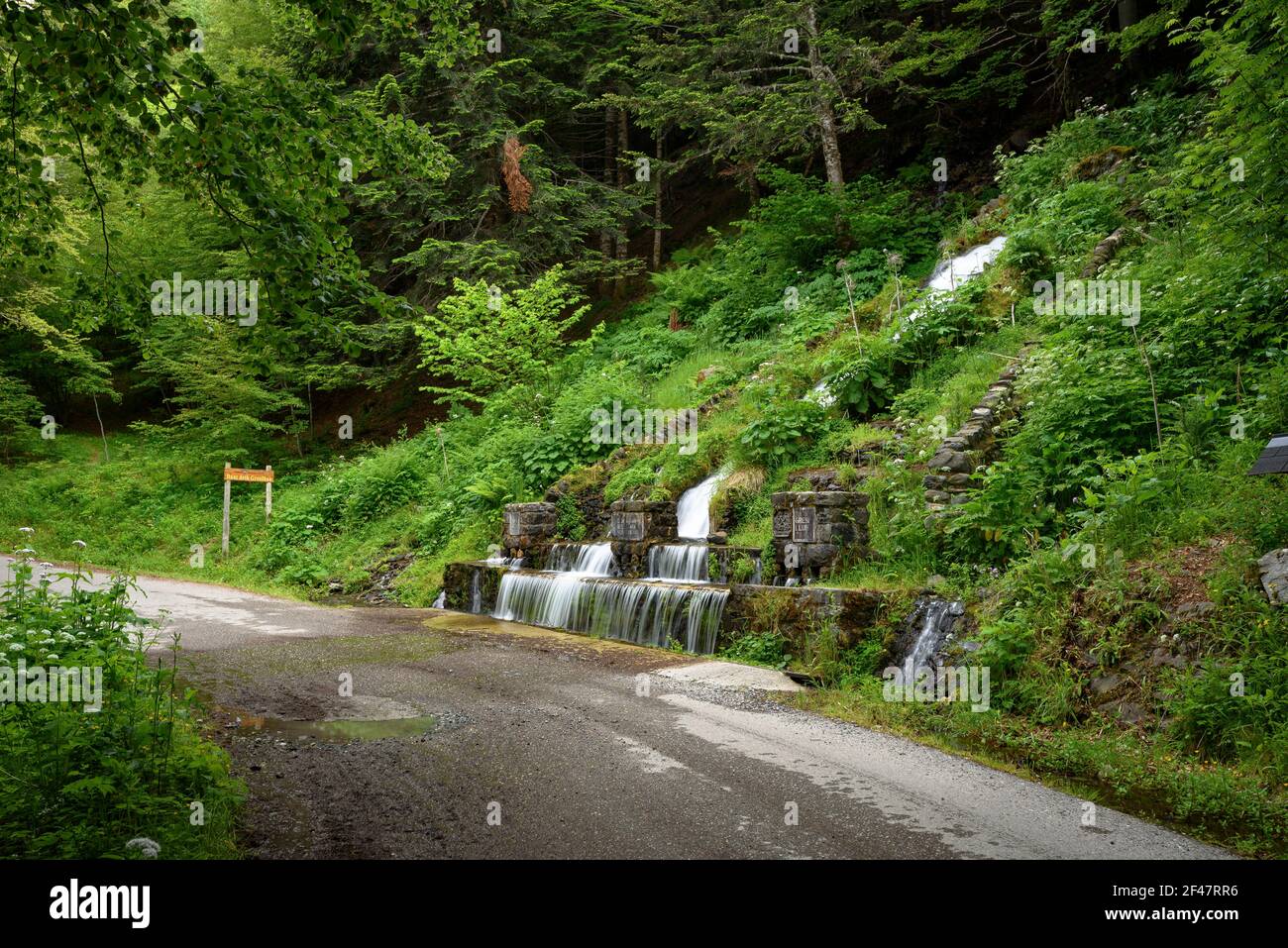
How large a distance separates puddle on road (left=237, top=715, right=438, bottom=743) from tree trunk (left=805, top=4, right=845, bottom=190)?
16.2 metres

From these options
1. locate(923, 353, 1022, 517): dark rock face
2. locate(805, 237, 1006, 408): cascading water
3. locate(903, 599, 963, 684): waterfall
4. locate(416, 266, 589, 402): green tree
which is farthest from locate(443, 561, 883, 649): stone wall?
locate(416, 266, 589, 402): green tree

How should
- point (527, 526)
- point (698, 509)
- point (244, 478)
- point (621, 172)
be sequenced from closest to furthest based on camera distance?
point (698, 509), point (527, 526), point (244, 478), point (621, 172)

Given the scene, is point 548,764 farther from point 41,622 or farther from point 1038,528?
point 1038,528

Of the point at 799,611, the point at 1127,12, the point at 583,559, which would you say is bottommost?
the point at 799,611

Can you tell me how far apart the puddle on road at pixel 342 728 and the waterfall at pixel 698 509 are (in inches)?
249

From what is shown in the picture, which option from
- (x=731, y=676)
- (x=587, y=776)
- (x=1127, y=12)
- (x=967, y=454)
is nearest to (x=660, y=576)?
(x=731, y=676)

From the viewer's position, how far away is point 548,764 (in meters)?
5.42

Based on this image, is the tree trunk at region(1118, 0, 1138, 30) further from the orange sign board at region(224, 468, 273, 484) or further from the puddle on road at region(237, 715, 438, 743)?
the orange sign board at region(224, 468, 273, 484)

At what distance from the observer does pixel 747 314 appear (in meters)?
18.9

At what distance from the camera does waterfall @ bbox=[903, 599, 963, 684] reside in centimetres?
741

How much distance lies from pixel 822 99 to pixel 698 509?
10716 millimetres

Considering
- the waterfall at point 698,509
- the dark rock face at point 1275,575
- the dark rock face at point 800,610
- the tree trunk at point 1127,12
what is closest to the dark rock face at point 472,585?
the waterfall at point 698,509

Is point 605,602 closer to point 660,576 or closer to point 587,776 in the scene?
point 660,576
